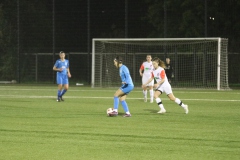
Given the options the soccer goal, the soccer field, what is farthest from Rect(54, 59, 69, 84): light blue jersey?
the soccer goal

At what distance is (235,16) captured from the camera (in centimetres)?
3984

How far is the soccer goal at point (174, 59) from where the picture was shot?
34.8 meters

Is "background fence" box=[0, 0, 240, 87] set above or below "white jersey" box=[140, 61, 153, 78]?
above

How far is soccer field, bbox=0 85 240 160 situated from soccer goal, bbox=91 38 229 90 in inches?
567

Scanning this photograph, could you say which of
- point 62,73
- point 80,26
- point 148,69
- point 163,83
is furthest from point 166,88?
point 80,26

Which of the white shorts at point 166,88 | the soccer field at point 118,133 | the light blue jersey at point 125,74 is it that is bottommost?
the soccer field at point 118,133

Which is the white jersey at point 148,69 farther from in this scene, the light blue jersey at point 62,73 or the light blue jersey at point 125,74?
the light blue jersey at point 125,74

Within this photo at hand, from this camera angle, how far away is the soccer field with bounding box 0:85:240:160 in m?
10.2

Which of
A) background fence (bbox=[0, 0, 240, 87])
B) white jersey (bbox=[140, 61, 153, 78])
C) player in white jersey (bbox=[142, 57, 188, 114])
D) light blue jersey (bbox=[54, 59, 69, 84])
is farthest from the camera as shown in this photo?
background fence (bbox=[0, 0, 240, 87])

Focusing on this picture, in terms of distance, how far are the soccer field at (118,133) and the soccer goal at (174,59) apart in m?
14.4

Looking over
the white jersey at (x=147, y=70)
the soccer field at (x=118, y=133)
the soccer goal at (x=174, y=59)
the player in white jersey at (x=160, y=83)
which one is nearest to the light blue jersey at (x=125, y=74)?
the soccer field at (x=118, y=133)

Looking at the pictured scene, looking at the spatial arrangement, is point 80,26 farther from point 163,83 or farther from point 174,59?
point 163,83

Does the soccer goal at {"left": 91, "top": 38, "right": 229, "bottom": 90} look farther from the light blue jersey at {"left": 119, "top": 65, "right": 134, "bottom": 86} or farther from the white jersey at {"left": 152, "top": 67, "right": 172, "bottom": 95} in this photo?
the light blue jersey at {"left": 119, "top": 65, "right": 134, "bottom": 86}

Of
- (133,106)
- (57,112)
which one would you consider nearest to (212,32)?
(133,106)
